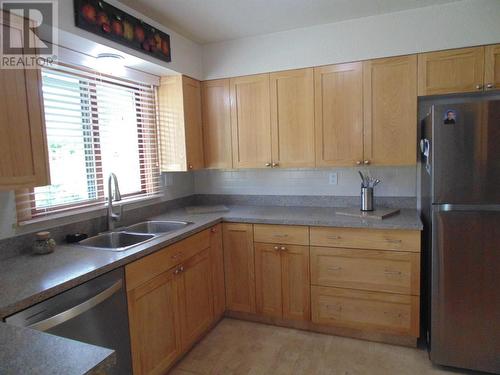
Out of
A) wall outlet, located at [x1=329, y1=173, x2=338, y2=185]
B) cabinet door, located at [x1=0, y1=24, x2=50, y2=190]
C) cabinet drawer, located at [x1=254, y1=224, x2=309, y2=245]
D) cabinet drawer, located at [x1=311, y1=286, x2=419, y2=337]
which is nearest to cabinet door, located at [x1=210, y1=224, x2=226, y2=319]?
cabinet drawer, located at [x1=254, y1=224, x2=309, y2=245]

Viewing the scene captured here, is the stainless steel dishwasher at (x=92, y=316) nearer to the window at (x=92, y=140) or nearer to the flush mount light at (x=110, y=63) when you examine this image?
the window at (x=92, y=140)

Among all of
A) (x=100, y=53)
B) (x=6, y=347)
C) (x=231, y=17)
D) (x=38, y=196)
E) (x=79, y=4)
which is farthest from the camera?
(x=231, y=17)

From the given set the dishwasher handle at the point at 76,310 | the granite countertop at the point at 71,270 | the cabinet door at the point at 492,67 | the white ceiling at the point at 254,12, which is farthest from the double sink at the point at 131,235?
the cabinet door at the point at 492,67

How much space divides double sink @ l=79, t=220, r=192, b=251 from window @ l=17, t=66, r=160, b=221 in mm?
254

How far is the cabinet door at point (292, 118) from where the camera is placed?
2607 millimetres

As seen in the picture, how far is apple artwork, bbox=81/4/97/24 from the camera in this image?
1.79 m

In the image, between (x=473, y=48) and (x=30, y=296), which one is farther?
(x=473, y=48)

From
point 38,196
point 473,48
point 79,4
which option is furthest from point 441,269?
point 79,4

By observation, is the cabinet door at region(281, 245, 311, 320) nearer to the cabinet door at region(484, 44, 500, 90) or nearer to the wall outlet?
the wall outlet

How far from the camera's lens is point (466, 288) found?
6.36 feet

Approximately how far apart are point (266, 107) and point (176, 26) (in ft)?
3.01

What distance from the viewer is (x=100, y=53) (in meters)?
2.07

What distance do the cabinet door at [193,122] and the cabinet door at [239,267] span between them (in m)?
0.65

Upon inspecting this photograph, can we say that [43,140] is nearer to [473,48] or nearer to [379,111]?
[379,111]
